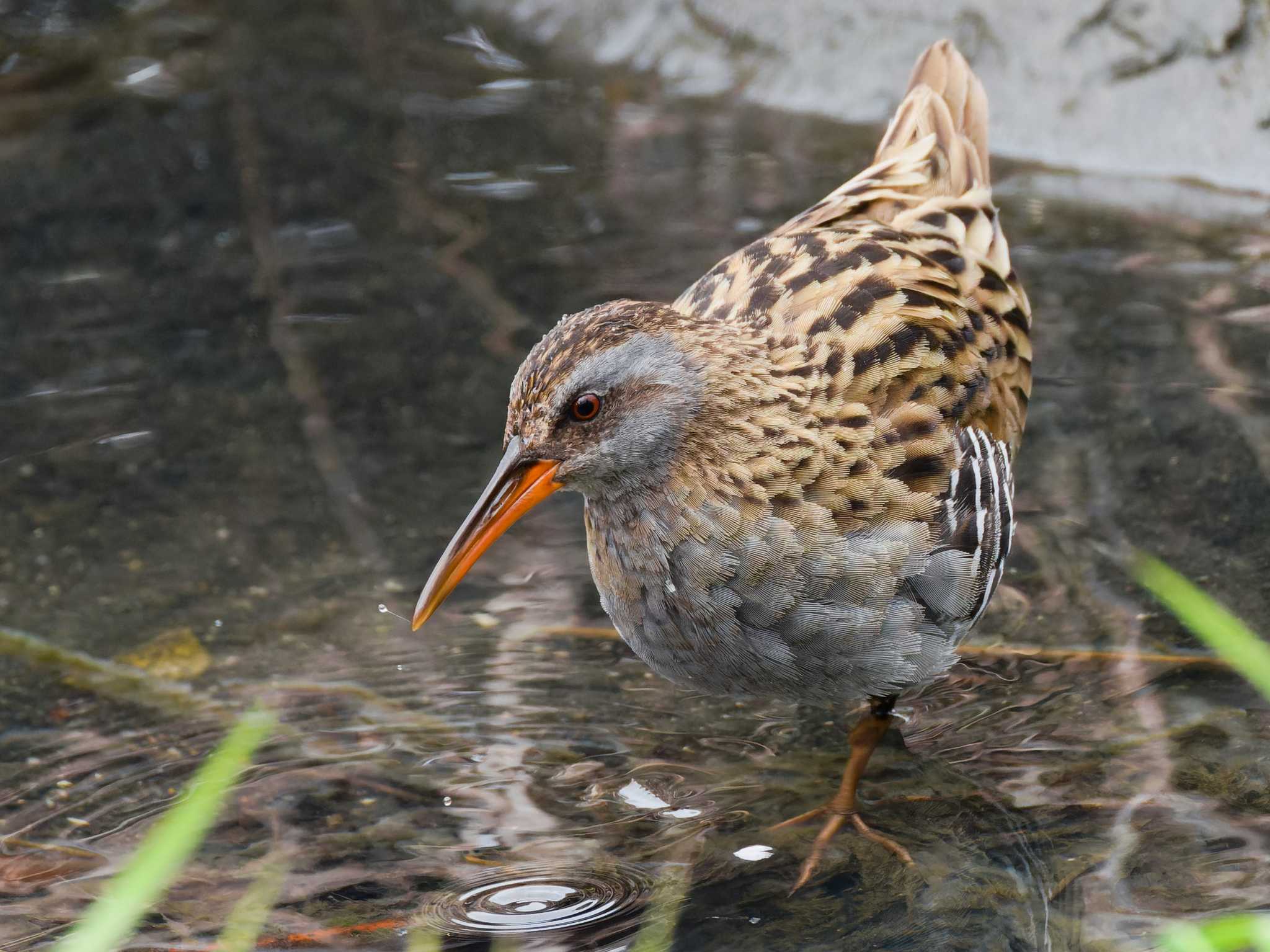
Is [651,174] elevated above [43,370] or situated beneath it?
elevated above

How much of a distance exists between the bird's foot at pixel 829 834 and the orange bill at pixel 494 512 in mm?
902

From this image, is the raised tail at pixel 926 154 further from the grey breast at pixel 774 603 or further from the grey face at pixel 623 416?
the grey breast at pixel 774 603

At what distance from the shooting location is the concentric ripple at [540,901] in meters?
3.16

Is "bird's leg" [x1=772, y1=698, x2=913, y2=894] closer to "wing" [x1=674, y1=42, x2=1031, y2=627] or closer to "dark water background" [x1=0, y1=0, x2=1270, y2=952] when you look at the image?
"dark water background" [x1=0, y1=0, x2=1270, y2=952]

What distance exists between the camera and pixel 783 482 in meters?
3.27

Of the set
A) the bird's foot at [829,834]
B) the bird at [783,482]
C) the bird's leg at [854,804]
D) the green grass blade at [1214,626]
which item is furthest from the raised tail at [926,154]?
the green grass blade at [1214,626]

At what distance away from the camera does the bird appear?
127 inches

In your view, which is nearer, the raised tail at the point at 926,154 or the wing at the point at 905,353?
the wing at the point at 905,353

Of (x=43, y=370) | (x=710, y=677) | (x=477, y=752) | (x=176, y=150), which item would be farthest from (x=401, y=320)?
(x=710, y=677)

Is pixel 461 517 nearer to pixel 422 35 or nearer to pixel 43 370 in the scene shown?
pixel 43 370

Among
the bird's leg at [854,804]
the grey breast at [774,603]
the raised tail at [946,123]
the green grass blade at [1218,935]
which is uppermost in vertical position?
the raised tail at [946,123]

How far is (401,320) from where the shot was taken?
18.9 feet

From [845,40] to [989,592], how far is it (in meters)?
4.21

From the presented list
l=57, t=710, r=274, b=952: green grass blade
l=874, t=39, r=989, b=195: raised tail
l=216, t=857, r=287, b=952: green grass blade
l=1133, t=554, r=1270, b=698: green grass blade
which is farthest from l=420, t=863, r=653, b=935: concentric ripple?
l=874, t=39, r=989, b=195: raised tail
